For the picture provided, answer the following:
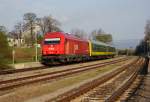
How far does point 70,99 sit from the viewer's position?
13008 mm

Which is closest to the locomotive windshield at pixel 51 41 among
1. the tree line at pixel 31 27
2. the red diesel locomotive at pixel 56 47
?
the red diesel locomotive at pixel 56 47

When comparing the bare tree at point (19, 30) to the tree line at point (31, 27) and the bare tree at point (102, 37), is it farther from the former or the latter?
the bare tree at point (102, 37)

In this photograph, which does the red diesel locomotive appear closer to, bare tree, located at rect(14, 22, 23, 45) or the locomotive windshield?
the locomotive windshield

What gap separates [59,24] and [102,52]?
51.4 m

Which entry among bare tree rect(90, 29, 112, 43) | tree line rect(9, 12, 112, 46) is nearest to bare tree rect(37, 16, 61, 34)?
tree line rect(9, 12, 112, 46)

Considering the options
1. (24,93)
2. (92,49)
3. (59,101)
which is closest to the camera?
(59,101)

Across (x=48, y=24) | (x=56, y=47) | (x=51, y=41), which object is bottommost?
(x=56, y=47)

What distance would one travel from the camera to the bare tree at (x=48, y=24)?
114625 mm

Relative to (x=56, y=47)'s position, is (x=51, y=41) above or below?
above

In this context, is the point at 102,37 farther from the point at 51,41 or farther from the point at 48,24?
the point at 51,41

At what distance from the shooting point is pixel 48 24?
4599 inches

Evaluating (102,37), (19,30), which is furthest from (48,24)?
(102,37)

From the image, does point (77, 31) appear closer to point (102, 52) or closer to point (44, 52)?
point (102, 52)

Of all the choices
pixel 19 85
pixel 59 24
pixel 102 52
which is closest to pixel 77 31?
pixel 59 24
